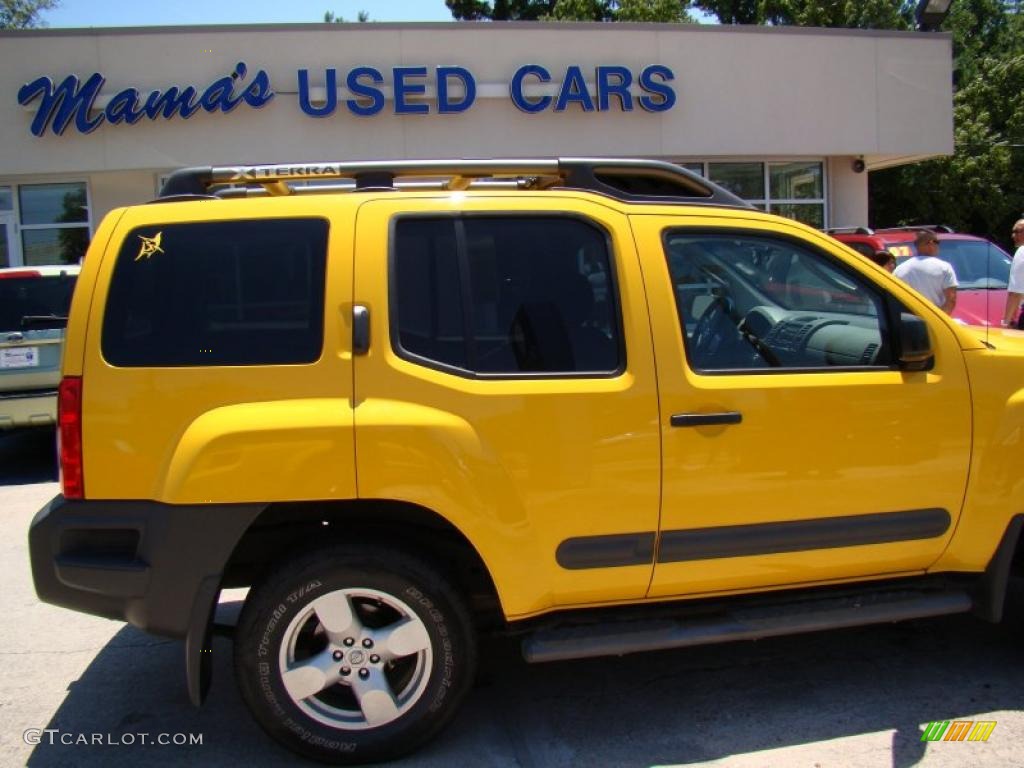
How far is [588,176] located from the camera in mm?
3234

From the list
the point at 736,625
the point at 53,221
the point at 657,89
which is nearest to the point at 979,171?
the point at 657,89

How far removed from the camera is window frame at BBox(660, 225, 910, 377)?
3.09m

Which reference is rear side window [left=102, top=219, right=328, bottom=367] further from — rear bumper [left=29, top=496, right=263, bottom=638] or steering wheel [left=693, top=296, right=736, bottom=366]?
steering wheel [left=693, top=296, right=736, bottom=366]

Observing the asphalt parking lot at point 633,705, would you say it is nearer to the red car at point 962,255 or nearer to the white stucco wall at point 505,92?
the red car at point 962,255

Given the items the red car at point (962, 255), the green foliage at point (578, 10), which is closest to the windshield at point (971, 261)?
the red car at point (962, 255)

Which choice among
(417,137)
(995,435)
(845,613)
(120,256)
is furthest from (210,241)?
(417,137)

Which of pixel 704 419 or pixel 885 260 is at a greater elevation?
pixel 885 260

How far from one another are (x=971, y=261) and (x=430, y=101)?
8333mm

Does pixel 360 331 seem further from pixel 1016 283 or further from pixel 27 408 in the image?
pixel 1016 283

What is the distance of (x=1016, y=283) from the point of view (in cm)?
725

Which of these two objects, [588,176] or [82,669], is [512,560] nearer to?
[588,176]

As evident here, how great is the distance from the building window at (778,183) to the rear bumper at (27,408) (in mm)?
11379

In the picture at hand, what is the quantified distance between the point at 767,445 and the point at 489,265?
46.3 inches

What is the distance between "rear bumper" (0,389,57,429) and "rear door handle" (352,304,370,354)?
5.52m
